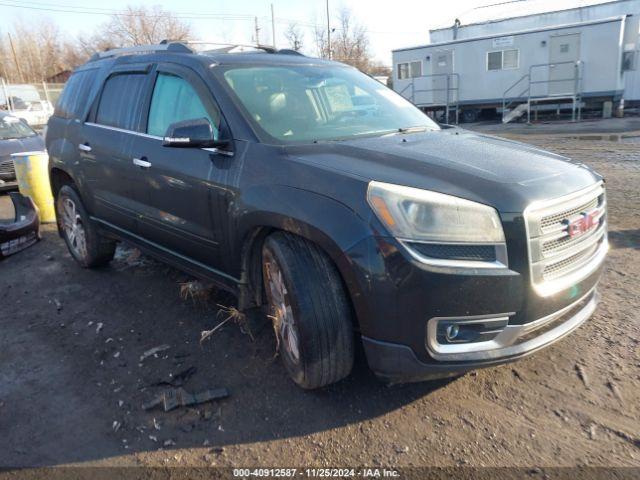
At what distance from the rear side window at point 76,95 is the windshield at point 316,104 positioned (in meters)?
2.12

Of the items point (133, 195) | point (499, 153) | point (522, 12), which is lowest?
point (133, 195)

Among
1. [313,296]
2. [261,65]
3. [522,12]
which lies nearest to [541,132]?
[261,65]

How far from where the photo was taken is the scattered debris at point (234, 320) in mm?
3656

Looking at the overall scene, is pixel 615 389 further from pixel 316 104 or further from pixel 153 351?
pixel 153 351

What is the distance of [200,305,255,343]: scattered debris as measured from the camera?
144 inches

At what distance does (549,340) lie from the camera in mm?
2637

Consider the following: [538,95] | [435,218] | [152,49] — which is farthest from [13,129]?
[538,95]

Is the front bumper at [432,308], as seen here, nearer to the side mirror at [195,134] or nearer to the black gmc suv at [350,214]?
the black gmc suv at [350,214]

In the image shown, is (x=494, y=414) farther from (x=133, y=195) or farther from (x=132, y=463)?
(x=133, y=195)

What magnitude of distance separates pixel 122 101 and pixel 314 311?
279cm

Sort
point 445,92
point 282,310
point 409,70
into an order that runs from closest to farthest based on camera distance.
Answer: point 282,310 < point 445,92 < point 409,70

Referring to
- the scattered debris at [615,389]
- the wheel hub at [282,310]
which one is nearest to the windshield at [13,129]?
the wheel hub at [282,310]

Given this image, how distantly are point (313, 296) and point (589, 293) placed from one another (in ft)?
5.07

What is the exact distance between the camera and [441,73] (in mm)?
22484
